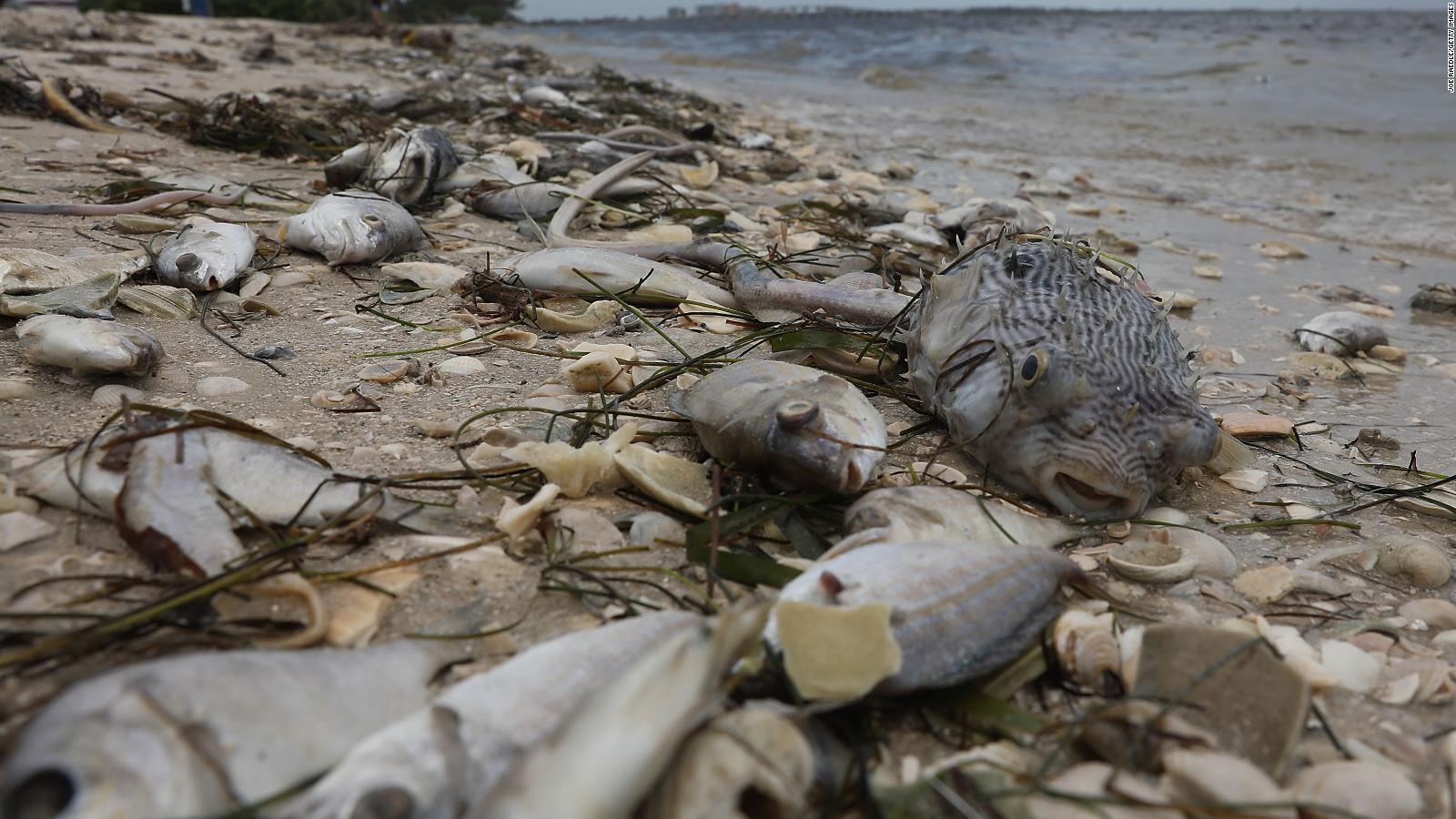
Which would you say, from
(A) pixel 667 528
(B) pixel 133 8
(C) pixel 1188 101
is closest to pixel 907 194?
(A) pixel 667 528

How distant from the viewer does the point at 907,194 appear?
775cm

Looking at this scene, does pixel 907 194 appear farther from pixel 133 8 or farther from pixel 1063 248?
pixel 133 8

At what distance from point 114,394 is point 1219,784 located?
9.29 feet

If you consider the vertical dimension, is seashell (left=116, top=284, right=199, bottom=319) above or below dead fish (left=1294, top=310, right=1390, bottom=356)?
below

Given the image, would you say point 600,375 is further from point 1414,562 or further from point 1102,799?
point 1414,562

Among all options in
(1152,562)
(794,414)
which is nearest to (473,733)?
(794,414)

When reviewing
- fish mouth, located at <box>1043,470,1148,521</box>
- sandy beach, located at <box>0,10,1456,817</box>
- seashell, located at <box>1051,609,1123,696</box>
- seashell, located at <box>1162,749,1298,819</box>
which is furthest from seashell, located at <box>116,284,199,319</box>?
seashell, located at <box>1162,749,1298,819</box>

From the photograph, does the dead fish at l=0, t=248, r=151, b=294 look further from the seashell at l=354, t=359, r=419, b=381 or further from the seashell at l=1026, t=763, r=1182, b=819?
the seashell at l=1026, t=763, r=1182, b=819

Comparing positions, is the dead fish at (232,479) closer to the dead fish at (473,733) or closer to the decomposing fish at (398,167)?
the dead fish at (473,733)

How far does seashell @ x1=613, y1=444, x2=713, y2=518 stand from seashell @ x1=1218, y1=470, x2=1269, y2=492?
65.5 inches

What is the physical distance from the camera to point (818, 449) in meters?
2.29

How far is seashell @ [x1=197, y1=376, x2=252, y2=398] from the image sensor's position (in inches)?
112

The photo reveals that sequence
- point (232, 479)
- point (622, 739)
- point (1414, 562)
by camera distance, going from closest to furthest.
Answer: point (622, 739), point (232, 479), point (1414, 562)

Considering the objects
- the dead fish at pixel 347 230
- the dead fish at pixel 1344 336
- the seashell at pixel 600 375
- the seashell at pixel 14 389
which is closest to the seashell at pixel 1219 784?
the seashell at pixel 600 375
